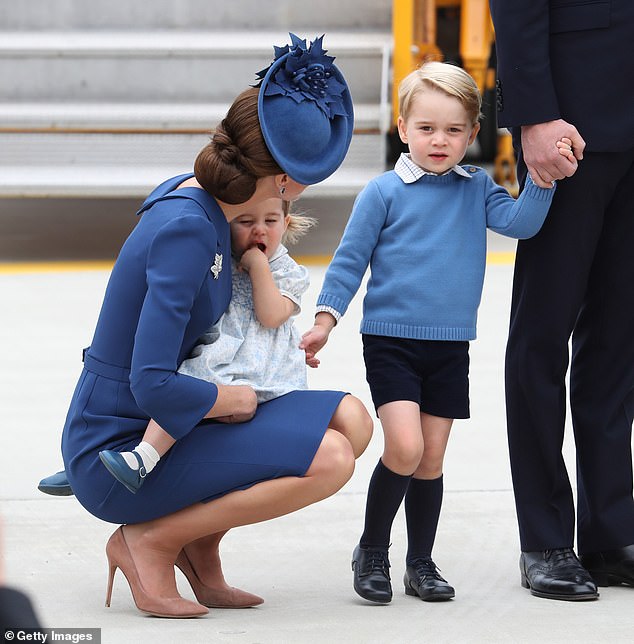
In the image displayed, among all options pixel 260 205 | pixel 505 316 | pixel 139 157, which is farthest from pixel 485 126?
pixel 260 205

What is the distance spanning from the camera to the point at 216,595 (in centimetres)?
280

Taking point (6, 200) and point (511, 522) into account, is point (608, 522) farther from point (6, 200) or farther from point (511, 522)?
point (6, 200)

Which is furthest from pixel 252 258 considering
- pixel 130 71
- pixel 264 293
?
pixel 130 71

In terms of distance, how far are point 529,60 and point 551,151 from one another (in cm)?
19

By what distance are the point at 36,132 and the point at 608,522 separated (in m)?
5.19

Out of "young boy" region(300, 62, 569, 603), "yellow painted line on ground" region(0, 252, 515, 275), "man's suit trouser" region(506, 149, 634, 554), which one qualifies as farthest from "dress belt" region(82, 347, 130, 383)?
"yellow painted line on ground" region(0, 252, 515, 275)

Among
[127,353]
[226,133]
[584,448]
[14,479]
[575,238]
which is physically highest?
[226,133]

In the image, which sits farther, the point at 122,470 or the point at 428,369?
the point at 428,369

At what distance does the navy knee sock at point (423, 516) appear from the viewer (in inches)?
113

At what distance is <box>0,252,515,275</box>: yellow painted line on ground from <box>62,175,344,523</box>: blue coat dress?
15.2 feet

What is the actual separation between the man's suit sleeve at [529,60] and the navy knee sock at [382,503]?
784 millimetres

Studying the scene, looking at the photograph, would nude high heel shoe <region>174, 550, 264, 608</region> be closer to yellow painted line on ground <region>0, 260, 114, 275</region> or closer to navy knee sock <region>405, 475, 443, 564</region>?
navy knee sock <region>405, 475, 443, 564</region>

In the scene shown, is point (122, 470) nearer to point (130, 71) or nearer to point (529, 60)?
point (529, 60)

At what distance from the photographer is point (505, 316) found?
6133 mm
